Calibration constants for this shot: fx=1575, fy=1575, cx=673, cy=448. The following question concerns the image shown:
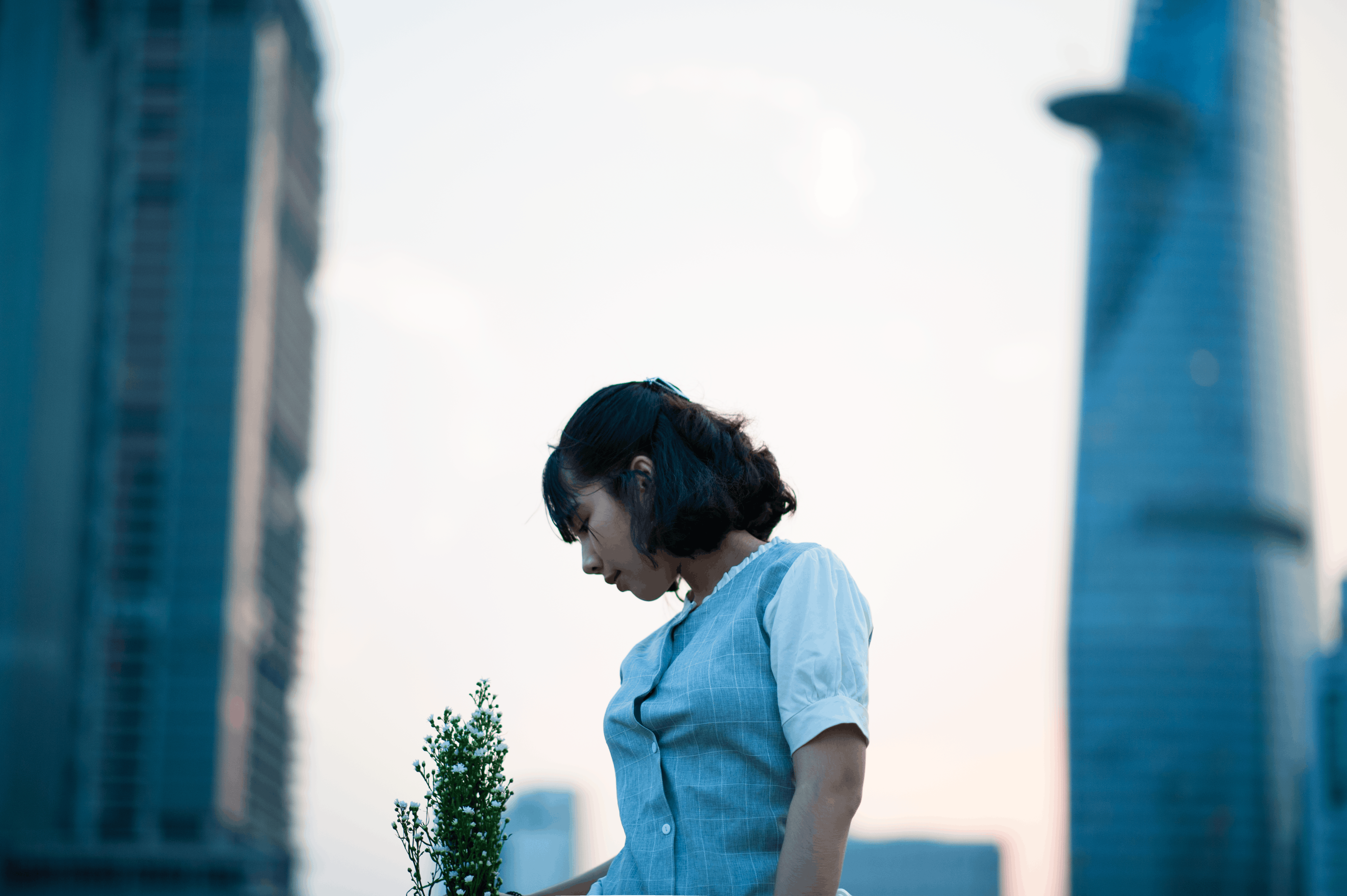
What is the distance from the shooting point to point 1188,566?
91438 mm

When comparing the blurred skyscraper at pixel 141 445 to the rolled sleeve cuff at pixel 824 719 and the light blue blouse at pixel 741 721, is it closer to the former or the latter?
the light blue blouse at pixel 741 721

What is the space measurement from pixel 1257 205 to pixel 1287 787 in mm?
35515

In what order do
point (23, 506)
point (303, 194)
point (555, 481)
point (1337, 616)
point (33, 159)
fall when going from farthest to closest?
1. point (303, 194)
2. point (33, 159)
3. point (23, 506)
4. point (1337, 616)
5. point (555, 481)

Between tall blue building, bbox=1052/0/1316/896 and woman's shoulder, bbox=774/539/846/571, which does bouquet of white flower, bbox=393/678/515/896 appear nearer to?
woman's shoulder, bbox=774/539/846/571

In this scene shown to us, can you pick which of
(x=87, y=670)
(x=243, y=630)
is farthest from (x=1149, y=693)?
(x=87, y=670)

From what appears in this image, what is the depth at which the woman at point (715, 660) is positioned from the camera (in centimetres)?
241

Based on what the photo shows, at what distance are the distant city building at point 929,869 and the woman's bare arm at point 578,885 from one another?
142081 millimetres

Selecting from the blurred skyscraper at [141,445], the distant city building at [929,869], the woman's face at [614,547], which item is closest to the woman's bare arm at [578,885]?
the woman's face at [614,547]

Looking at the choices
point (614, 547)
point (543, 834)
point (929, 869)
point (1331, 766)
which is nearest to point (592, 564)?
point (614, 547)

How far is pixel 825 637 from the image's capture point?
245 centimetres

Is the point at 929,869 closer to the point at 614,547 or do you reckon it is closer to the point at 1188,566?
the point at 1188,566

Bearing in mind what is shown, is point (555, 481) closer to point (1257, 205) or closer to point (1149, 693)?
point (1149, 693)

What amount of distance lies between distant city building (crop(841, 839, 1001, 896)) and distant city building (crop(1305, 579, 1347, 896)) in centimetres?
7609

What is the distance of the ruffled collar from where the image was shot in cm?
273
